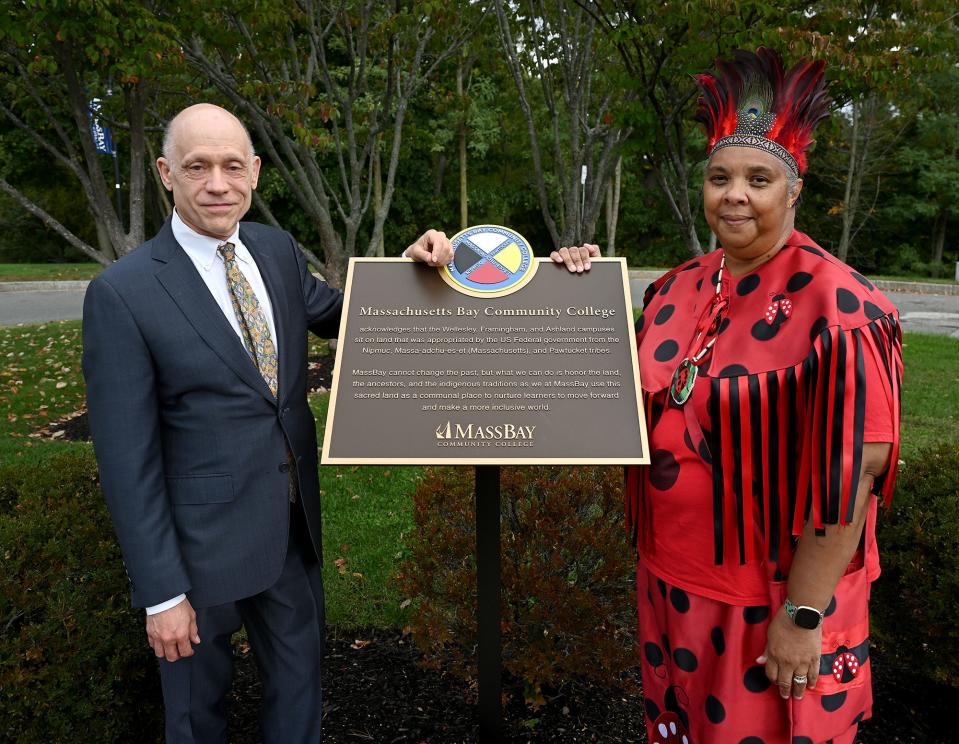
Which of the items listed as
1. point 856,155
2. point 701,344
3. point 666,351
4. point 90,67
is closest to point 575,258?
point 666,351

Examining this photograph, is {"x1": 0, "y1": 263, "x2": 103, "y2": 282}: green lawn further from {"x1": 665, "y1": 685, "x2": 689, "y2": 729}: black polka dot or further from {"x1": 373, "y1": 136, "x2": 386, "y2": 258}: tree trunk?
{"x1": 665, "y1": 685, "x2": 689, "y2": 729}: black polka dot

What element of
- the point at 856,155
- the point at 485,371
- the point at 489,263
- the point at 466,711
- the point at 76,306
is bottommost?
the point at 466,711

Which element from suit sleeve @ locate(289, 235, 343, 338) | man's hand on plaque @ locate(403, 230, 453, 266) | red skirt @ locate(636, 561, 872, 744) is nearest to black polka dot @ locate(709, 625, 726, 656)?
red skirt @ locate(636, 561, 872, 744)

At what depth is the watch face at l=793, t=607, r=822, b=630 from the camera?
6.31ft

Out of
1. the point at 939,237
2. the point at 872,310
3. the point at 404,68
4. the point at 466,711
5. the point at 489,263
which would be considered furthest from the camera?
the point at 939,237

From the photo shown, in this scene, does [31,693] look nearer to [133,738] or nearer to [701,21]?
[133,738]

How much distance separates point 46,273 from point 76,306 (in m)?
8.21

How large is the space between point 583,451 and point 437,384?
545mm

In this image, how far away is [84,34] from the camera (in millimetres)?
6082

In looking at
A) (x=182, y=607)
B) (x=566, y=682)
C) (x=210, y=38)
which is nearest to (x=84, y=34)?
(x=210, y=38)

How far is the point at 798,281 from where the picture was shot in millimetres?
1976

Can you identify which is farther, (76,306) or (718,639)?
(76,306)

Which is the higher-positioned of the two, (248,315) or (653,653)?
(248,315)

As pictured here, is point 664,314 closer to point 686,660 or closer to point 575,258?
point 575,258
